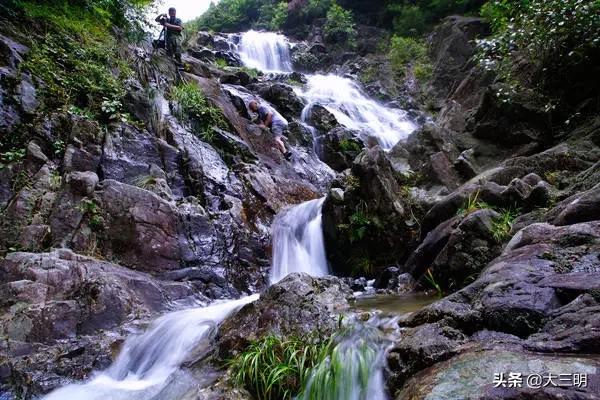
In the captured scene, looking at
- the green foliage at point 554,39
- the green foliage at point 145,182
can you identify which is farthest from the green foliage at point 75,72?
the green foliage at point 554,39

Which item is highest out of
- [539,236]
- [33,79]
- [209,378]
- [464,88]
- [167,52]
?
[167,52]

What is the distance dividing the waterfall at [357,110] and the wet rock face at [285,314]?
10.7 metres

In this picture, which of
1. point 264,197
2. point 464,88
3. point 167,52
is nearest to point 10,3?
point 167,52

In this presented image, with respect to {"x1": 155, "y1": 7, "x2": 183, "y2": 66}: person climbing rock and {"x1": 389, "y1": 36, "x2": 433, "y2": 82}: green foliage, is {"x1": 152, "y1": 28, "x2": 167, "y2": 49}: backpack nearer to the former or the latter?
{"x1": 155, "y1": 7, "x2": 183, "y2": 66}: person climbing rock

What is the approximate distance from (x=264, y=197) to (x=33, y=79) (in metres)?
5.11

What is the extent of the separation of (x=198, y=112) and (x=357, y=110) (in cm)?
881

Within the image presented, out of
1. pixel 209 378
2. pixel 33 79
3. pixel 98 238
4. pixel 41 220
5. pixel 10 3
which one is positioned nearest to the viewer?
pixel 209 378

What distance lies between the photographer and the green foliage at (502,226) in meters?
5.38

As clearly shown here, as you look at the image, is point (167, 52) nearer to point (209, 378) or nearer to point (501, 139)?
point (501, 139)

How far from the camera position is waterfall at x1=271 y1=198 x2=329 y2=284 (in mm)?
8406

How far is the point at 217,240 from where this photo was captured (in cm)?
793

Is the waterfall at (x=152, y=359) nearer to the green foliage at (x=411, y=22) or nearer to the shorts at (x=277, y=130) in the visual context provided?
the shorts at (x=277, y=130)

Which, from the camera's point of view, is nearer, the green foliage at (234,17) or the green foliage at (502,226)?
the green foliage at (502,226)

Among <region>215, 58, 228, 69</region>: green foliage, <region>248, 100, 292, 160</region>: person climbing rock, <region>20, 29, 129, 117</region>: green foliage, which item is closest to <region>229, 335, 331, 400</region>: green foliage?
<region>20, 29, 129, 117</region>: green foliage
